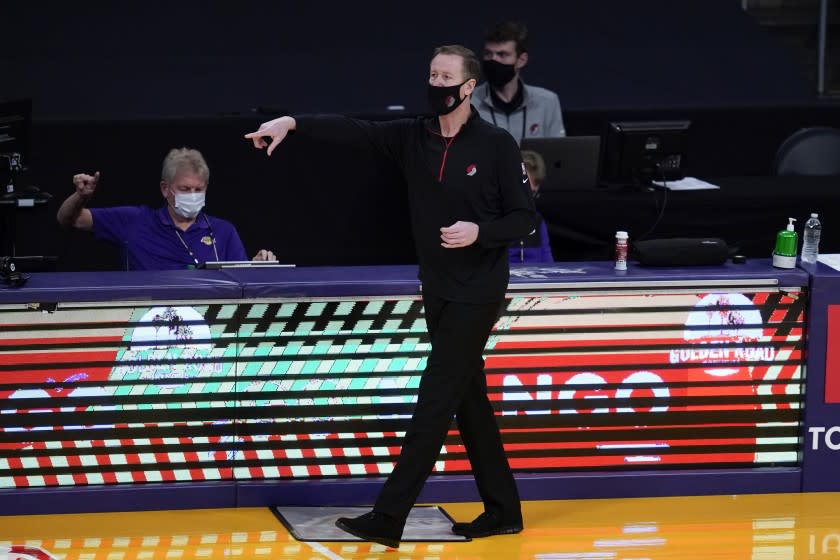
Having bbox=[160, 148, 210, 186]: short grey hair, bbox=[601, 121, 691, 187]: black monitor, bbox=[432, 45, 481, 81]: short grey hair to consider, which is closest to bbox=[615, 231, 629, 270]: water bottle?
bbox=[432, 45, 481, 81]: short grey hair

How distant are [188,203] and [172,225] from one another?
0.17 m

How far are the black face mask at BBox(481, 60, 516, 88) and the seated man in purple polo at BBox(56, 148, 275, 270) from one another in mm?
2542

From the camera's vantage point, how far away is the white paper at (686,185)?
8359 millimetres

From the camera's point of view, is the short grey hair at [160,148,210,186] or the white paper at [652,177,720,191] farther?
the white paper at [652,177,720,191]

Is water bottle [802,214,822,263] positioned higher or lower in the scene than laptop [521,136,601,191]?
higher

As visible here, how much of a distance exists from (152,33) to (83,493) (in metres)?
6.04

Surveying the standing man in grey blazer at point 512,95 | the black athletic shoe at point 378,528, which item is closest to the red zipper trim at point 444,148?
the black athletic shoe at point 378,528

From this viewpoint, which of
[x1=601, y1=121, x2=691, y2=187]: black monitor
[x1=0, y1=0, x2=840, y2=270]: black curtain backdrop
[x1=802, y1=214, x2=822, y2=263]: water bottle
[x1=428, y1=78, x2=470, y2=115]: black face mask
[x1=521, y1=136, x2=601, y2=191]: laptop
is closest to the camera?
[x1=428, y1=78, x2=470, y2=115]: black face mask

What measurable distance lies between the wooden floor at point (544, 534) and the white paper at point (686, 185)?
122 inches

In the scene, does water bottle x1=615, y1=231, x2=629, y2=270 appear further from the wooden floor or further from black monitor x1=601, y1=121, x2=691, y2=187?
black monitor x1=601, y1=121, x2=691, y2=187

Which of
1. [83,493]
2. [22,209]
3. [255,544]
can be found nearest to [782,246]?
[255,544]

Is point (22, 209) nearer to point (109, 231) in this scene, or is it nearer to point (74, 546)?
point (109, 231)

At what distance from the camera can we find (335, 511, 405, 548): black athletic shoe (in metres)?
4.98

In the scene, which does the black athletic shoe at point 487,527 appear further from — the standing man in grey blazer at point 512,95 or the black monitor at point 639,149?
the standing man in grey blazer at point 512,95
